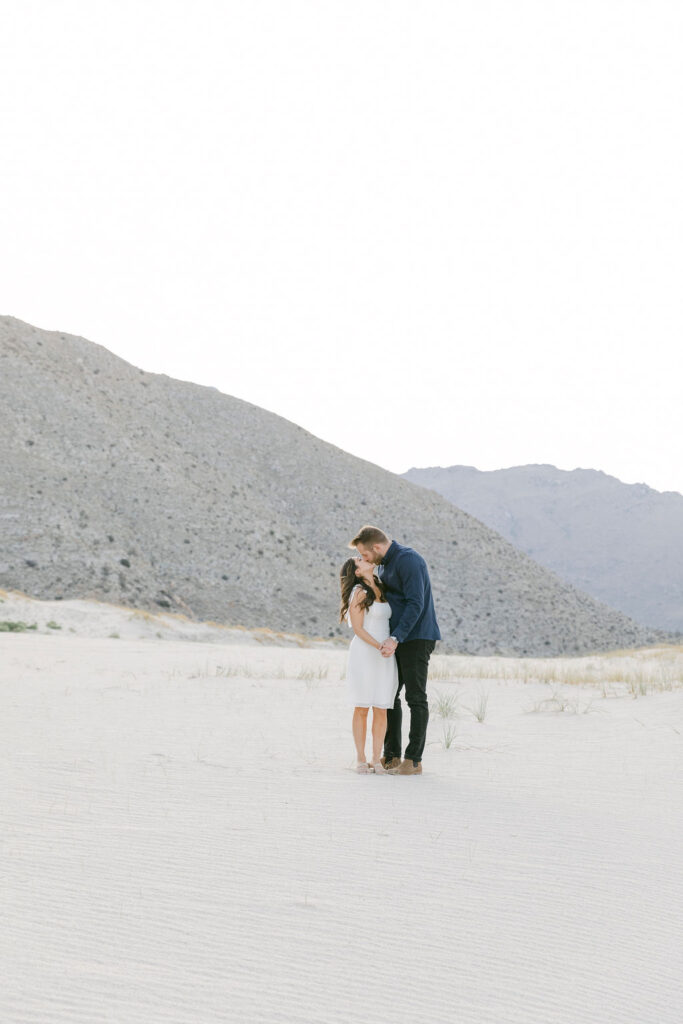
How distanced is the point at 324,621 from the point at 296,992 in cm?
4525

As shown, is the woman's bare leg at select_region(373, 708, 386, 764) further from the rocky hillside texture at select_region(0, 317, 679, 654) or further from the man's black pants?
the rocky hillside texture at select_region(0, 317, 679, 654)

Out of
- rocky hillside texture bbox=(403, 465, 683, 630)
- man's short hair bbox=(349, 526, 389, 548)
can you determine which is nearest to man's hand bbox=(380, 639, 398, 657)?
man's short hair bbox=(349, 526, 389, 548)

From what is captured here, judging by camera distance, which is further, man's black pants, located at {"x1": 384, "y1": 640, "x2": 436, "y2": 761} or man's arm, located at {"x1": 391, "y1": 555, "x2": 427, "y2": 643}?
man's black pants, located at {"x1": 384, "y1": 640, "x2": 436, "y2": 761}

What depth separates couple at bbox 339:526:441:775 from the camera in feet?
22.0

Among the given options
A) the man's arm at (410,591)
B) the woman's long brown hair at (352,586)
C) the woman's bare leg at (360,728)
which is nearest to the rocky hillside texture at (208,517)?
the woman's bare leg at (360,728)

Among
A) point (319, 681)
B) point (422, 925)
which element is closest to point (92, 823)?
point (422, 925)

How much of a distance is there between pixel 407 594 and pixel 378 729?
40.1 inches

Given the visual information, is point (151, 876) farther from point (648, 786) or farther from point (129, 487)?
point (129, 487)

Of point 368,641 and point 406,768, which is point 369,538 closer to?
point 368,641

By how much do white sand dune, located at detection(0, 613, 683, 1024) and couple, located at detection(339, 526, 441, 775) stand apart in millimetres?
590

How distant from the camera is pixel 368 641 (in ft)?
22.0

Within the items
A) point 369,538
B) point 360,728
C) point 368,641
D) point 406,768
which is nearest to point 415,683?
point 368,641

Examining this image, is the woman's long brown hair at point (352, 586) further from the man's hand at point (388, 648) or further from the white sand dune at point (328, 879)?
the white sand dune at point (328, 879)

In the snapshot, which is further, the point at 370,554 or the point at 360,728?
the point at 360,728
